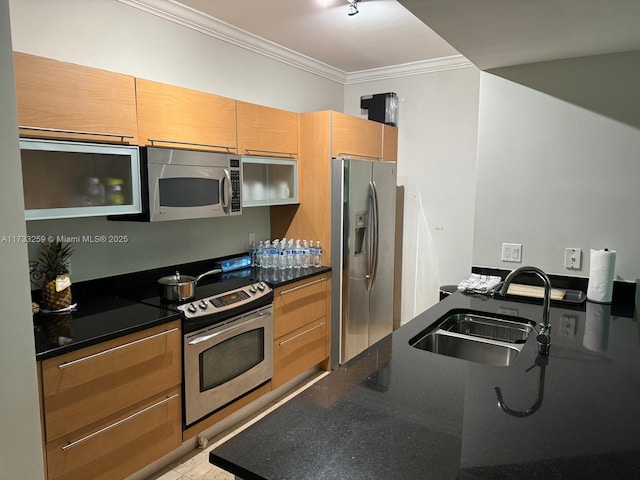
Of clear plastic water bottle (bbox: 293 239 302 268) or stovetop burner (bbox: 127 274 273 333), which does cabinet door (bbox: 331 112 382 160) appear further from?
stovetop burner (bbox: 127 274 273 333)

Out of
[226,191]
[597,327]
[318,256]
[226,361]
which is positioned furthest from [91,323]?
[597,327]

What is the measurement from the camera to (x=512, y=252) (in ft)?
8.50

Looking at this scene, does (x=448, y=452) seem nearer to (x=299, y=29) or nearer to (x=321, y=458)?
(x=321, y=458)

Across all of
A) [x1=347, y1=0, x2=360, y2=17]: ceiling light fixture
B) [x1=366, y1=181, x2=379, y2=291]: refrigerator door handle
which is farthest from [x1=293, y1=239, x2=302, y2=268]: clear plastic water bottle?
[x1=347, y1=0, x2=360, y2=17]: ceiling light fixture

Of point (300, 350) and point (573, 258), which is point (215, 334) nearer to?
point (300, 350)

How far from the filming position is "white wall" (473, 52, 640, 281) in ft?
7.47

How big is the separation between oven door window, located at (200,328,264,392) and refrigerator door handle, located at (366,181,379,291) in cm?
120

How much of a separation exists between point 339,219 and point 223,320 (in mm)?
1282

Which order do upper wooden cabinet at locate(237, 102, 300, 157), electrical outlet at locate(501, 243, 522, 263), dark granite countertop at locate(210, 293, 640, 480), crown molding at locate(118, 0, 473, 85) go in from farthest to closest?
upper wooden cabinet at locate(237, 102, 300, 157) < crown molding at locate(118, 0, 473, 85) < electrical outlet at locate(501, 243, 522, 263) < dark granite countertop at locate(210, 293, 640, 480)

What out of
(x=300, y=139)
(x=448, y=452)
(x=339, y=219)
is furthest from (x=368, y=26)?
(x=448, y=452)

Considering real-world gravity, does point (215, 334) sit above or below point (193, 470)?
above

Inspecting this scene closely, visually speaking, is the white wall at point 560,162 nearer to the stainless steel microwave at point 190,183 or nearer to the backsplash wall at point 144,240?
the stainless steel microwave at point 190,183

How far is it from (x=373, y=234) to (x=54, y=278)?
7.56 feet

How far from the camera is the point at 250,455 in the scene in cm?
101
